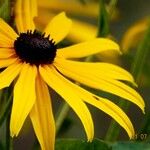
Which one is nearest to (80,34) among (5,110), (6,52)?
(6,52)

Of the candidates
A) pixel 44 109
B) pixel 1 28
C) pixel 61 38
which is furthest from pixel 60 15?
pixel 44 109

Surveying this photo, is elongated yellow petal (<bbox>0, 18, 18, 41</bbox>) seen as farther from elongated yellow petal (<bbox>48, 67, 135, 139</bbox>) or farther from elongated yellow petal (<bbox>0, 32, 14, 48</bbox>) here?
elongated yellow petal (<bbox>48, 67, 135, 139</bbox>)

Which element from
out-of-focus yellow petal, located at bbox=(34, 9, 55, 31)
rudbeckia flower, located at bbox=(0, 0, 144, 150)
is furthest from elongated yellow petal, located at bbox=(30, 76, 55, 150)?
out-of-focus yellow petal, located at bbox=(34, 9, 55, 31)

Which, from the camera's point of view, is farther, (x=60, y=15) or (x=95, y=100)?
(x=60, y=15)

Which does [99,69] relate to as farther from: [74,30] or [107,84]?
[74,30]

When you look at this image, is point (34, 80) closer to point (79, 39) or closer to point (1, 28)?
point (1, 28)

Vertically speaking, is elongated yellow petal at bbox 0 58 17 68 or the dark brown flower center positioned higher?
the dark brown flower center

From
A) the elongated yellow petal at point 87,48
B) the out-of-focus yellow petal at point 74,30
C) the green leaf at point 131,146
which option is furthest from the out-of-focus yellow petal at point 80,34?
the green leaf at point 131,146

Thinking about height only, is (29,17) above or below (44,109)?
above
